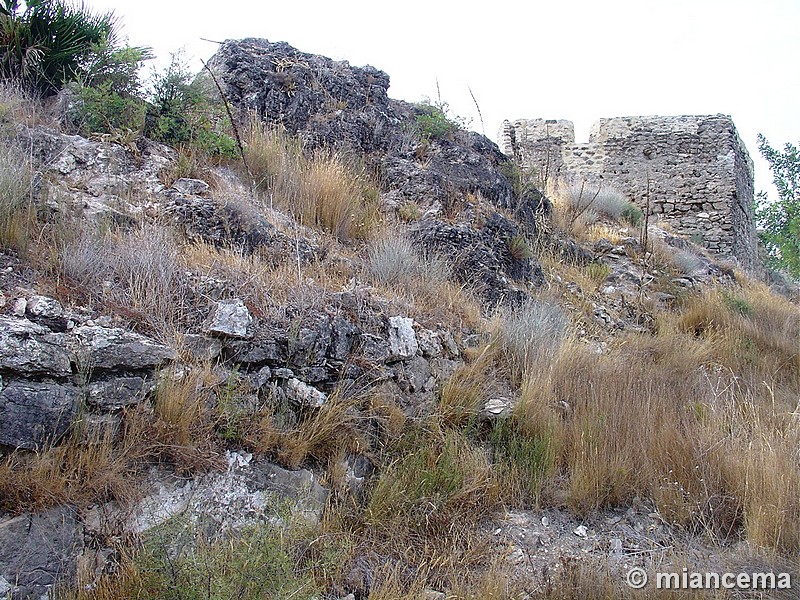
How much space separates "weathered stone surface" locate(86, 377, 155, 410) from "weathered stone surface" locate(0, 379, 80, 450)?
92 millimetres

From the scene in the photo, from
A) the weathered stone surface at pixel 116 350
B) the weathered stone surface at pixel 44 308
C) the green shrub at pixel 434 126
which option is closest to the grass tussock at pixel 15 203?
the weathered stone surface at pixel 44 308

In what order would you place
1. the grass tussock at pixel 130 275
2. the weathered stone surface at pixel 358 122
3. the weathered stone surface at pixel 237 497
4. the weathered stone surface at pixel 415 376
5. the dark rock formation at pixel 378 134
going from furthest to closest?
the weathered stone surface at pixel 358 122
the dark rock formation at pixel 378 134
the weathered stone surface at pixel 415 376
the grass tussock at pixel 130 275
the weathered stone surface at pixel 237 497

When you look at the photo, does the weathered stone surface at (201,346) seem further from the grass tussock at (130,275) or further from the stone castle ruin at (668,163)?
the stone castle ruin at (668,163)

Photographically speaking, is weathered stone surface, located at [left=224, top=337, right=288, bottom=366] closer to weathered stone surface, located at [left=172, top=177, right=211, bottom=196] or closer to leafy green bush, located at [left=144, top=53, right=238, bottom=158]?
weathered stone surface, located at [left=172, top=177, right=211, bottom=196]

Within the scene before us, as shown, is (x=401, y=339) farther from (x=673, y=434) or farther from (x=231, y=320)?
(x=673, y=434)

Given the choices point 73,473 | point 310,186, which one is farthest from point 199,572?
point 310,186

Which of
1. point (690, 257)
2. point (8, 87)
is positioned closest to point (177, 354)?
point (8, 87)

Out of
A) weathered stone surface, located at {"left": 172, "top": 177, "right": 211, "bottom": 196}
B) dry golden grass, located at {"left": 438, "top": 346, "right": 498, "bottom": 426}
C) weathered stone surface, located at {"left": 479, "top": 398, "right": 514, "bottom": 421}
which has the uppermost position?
weathered stone surface, located at {"left": 172, "top": 177, "right": 211, "bottom": 196}

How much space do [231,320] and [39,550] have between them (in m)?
1.58

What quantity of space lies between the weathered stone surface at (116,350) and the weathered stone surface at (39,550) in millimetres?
754

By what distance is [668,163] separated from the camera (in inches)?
559

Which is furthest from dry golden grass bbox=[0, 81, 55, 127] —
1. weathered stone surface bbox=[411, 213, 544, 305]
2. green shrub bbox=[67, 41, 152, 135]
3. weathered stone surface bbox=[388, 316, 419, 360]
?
weathered stone surface bbox=[411, 213, 544, 305]

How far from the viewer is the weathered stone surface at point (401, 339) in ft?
14.2

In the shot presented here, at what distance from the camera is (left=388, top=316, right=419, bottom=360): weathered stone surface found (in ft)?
14.2
